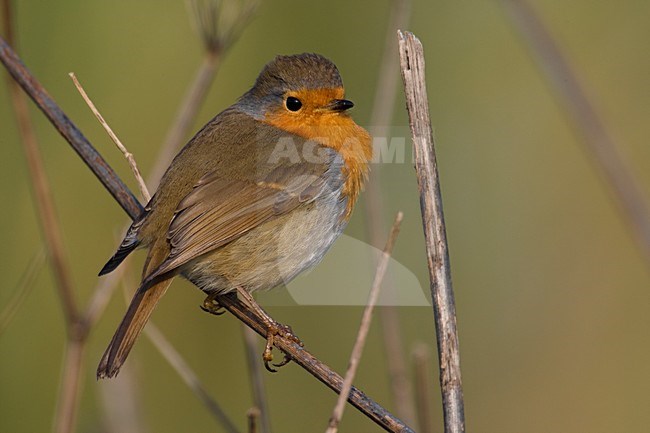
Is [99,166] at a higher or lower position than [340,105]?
lower

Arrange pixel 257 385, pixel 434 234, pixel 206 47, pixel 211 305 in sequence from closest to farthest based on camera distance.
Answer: pixel 434 234
pixel 257 385
pixel 206 47
pixel 211 305

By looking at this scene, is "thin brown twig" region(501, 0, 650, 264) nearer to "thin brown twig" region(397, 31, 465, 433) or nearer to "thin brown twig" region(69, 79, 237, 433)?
"thin brown twig" region(397, 31, 465, 433)

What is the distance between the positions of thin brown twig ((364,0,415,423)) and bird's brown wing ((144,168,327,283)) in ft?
0.67

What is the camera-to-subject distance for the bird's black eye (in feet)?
10.6

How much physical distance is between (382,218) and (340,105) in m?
0.43

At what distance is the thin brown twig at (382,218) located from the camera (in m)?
2.92

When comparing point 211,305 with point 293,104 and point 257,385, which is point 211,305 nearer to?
point 257,385

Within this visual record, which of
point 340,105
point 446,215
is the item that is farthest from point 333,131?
point 446,215

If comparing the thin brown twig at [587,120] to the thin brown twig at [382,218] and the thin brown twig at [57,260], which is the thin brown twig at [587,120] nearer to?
the thin brown twig at [382,218]

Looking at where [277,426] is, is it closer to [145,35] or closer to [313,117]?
[313,117]

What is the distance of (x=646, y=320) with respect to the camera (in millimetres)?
→ 4512

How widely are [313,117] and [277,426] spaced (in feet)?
5.42

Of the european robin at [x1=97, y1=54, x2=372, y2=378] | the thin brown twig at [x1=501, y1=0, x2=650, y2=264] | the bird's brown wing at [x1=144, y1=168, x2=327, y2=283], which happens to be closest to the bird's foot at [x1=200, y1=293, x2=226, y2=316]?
the european robin at [x1=97, y1=54, x2=372, y2=378]

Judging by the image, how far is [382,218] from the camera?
3111 millimetres
